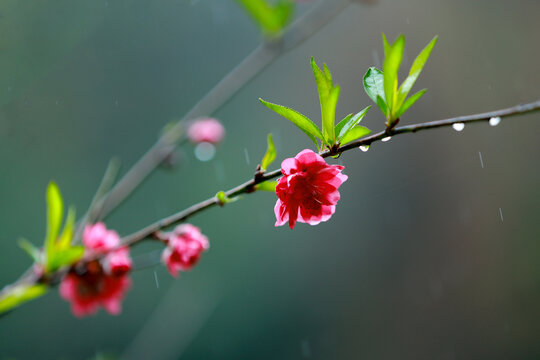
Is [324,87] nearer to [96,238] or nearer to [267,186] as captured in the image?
[267,186]

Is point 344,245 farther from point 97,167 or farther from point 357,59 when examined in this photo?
point 97,167

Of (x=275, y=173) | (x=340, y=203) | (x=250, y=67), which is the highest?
(x=340, y=203)

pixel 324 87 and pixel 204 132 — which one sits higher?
pixel 204 132

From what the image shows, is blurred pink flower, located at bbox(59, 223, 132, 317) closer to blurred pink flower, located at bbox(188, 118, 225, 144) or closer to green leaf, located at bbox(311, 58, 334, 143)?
green leaf, located at bbox(311, 58, 334, 143)

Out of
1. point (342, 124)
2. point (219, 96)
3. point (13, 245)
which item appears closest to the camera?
point (342, 124)

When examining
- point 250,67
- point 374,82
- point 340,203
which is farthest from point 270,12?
point 340,203

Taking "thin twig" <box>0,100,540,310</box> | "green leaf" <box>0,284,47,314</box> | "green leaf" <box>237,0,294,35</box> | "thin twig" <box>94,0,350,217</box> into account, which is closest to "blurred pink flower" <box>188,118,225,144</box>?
"thin twig" <box>94,0,350,217</box>

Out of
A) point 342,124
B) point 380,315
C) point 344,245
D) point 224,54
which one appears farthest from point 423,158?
point 342,124
